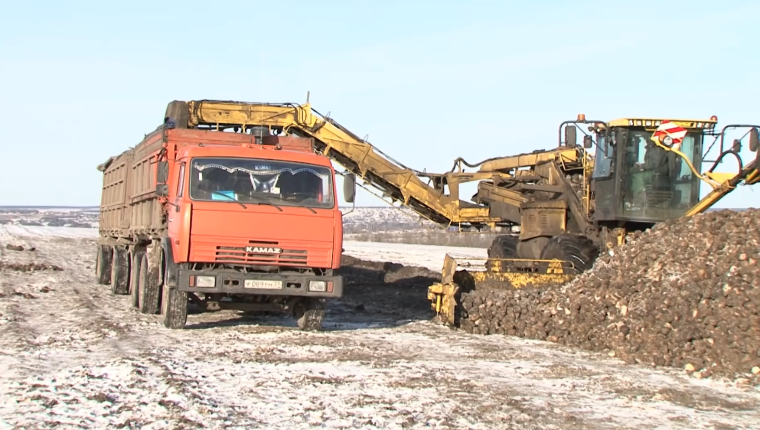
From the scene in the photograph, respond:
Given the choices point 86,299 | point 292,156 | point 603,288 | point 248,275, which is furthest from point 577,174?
point 86,299

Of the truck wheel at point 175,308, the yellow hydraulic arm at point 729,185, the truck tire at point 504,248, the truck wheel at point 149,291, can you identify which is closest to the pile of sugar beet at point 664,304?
the yellow hydraulic arm at point 729,185

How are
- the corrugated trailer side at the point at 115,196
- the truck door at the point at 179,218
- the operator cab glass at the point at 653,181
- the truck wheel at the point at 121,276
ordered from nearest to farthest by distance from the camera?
1. the truck door at the point at 179,218
2. the operator cab glass at the point at 653,181
3. the corrugated trailer side at the point at 115,196
4. the truck wheel at the point at 121,276

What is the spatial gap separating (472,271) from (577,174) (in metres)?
5.09

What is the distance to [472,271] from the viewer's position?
1332 cm

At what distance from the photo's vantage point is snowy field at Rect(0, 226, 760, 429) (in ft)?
22.9

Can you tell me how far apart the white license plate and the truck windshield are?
1059 millimetres

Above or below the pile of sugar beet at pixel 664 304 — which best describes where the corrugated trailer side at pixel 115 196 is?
above

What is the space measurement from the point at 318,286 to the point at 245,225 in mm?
1263

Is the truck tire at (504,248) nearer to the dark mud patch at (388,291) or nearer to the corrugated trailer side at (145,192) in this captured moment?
the dark mud patch at (388,291)

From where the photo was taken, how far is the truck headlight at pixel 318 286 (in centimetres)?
1155

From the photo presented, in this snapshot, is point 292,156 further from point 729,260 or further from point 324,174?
point 729,260

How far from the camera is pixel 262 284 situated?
448 inches

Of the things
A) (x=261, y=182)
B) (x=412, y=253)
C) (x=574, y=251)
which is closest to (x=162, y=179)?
(x=261, y=182)

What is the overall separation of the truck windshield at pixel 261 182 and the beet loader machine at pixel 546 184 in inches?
18.7
